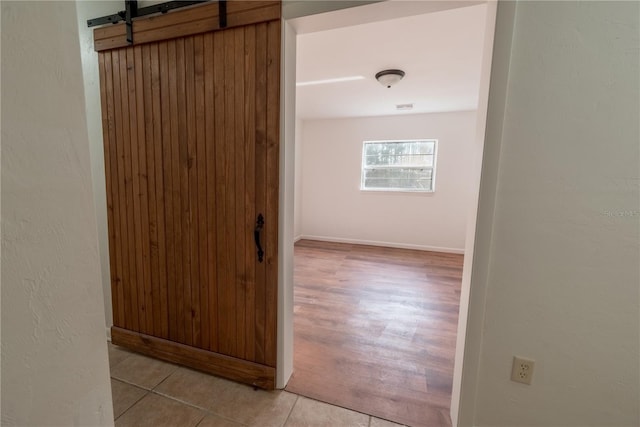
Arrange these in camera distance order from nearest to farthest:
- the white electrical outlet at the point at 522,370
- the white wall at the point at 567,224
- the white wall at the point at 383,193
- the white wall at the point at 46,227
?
the white wall at the point at 46,227
the white wall at the point at 567,224
the white electrical outlet at the point at 522,370
the white wall at the point at 383,193

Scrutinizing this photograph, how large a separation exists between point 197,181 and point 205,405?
1291 mm

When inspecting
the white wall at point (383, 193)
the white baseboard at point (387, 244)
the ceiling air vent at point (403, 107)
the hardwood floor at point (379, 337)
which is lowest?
the hardwood floor at point (379, 337)

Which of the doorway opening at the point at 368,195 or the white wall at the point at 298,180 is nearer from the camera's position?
the doorway opening at the point at 368,195

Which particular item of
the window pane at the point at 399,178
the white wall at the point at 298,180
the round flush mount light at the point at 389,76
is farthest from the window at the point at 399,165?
the round flush mount light at the point at 389,76

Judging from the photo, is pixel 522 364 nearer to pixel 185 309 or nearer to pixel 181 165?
pixel 185 309

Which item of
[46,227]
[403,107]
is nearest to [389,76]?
[403,107]

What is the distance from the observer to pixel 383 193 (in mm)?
4996

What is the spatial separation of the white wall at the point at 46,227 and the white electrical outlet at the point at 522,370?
1560 millimetres

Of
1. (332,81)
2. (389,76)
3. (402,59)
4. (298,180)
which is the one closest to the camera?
(402,59)

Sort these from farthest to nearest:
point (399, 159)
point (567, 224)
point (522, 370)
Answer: point (399, 159)
point (522, 370)
point (567, 224)

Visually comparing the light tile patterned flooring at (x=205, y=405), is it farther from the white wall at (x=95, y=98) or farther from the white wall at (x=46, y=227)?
the white wall at (x=46, y=227)

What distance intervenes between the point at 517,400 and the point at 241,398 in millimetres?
1430

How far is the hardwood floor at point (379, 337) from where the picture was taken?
61.7 inches

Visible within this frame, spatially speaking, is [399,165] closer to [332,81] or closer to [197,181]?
[332,81]
